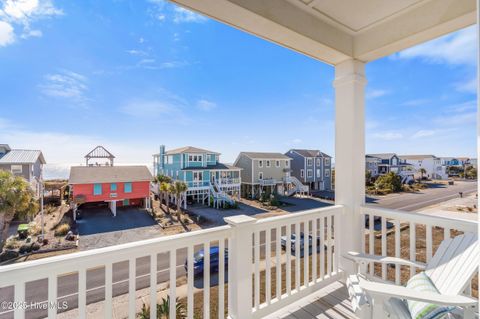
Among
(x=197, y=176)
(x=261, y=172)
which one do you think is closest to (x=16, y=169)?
(x=197, y=176)

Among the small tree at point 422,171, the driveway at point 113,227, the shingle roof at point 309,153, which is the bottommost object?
the driveway at point 113,227

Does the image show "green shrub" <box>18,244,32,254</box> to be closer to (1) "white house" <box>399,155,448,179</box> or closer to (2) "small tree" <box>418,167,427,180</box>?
(1) "white house" <box>399,155,448,179</box>

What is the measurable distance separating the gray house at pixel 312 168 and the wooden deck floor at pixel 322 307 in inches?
664

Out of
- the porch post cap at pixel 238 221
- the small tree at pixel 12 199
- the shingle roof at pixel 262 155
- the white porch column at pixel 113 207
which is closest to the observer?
the porch post cap at pixel 238 221

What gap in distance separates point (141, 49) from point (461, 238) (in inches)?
195

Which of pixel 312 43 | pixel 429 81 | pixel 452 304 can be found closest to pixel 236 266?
pixel 452 304

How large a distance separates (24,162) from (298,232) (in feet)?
9.27

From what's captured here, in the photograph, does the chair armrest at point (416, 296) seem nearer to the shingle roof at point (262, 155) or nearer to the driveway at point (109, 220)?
the driveway at point (109, 220)

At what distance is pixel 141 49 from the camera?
13.3 ft

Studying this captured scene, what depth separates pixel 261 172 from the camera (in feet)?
54.2

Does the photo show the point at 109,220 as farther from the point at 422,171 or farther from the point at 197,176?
the point at 422,171

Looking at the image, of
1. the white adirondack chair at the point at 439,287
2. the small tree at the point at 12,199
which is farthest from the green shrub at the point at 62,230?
the white adirondack chair at the point at 439,287

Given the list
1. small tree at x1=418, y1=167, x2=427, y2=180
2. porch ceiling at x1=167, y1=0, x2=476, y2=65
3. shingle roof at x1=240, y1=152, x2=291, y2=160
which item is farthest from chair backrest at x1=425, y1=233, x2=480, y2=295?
shingle roof at x1=240, y1=152, x2=291, y2=160

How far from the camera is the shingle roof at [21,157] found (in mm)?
2131
